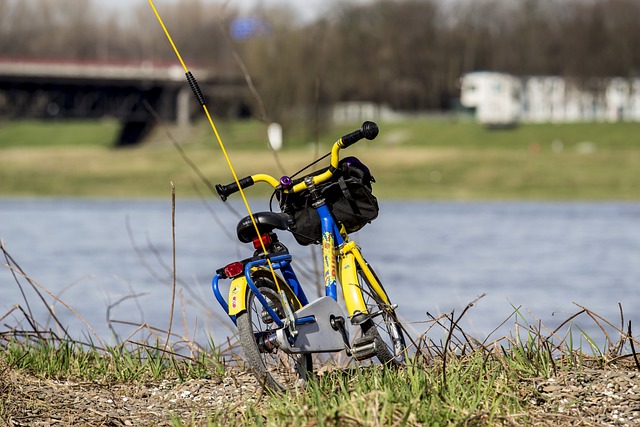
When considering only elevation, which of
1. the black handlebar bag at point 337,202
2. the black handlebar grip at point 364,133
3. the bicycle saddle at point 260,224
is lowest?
the bicycle saddle at point 260,224

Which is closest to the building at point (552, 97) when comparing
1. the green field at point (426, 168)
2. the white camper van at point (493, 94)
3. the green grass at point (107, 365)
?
the white camper van at point (493, 94)

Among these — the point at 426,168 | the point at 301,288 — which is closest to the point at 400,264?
the point at 301,288

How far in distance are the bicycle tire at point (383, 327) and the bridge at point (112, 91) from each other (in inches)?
3045

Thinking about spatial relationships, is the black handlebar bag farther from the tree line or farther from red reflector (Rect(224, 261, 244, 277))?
the tree line

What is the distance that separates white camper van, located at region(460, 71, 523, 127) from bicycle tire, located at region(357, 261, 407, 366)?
87552mm

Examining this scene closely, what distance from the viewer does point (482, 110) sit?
98438 millimetres

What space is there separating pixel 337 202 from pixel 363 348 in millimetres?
774

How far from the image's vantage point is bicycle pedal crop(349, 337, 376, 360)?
6277 millimetres

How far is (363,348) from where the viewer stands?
6.31 metres

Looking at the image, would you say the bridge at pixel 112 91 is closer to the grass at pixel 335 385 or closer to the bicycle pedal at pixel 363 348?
the grass at pixel 335 385

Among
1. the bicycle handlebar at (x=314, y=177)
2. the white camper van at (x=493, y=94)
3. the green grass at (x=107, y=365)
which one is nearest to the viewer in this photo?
the bicycle handlebar at (x=314, y=177)

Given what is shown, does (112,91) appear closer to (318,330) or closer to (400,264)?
(400,264)

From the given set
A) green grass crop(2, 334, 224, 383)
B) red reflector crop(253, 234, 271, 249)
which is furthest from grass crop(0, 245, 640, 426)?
red reflector crop(253, 234, 271, 249)

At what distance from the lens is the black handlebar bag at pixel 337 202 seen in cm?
641
